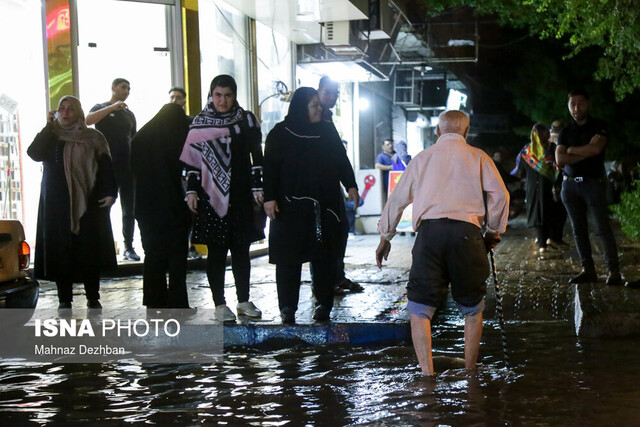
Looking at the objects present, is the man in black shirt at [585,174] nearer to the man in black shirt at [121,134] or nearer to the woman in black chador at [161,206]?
the woman in black chador at [161,206]

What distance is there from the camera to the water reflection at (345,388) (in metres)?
4.77

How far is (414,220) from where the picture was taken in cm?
573

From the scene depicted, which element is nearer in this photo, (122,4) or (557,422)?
(557,422)

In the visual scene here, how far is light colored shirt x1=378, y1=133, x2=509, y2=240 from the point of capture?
554 centimetres

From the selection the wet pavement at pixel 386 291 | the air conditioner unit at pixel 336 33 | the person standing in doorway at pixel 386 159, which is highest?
the air conditioner unit at pixel 336 33

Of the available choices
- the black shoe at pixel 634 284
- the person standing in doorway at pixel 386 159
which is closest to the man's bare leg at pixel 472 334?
the black shoe at pixel 634 284

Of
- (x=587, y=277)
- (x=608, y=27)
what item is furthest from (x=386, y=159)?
(x=587, y=277)

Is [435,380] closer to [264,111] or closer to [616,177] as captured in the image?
[264,111]

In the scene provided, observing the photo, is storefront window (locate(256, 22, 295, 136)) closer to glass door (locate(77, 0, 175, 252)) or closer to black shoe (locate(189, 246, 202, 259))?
glass door (locate(77, 0, 175, 252))

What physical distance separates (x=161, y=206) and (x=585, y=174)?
14.1 feet

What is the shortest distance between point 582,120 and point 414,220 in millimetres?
3903

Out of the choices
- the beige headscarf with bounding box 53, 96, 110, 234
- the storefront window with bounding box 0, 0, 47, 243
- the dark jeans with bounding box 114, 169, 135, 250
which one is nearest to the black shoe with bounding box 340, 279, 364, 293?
the beige headscarf with bounding box 53, 96, 110, 234

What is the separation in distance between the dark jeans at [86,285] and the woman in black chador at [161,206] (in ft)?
2.41

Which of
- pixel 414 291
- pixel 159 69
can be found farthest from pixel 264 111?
pixel 414 291
